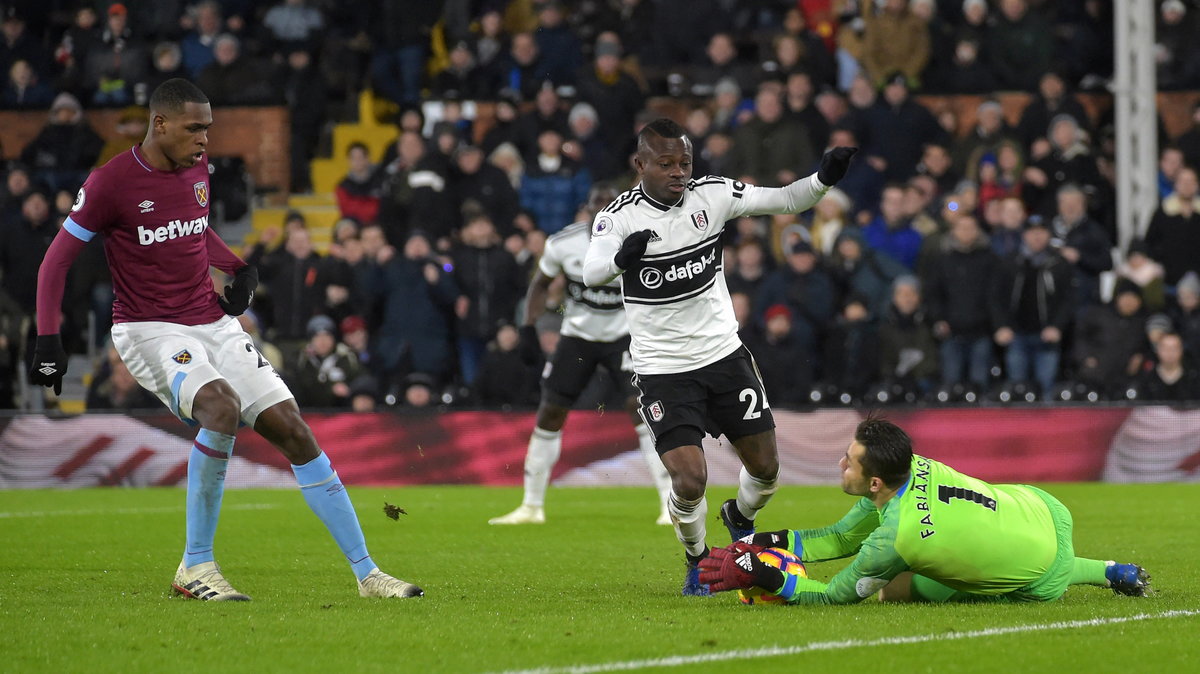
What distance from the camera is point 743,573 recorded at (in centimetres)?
735

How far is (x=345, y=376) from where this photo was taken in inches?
694

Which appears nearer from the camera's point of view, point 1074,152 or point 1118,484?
point 1118,484

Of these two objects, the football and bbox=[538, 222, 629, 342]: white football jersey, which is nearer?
the football

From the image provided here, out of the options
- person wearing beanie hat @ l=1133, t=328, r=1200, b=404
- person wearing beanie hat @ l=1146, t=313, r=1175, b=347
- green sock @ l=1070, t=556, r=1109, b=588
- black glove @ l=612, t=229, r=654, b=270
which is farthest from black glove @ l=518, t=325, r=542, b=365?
person wearing beanie hat @ l=1146, t=313, r=1175, b=347

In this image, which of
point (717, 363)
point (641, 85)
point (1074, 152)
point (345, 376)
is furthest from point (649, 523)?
point (641, 85)

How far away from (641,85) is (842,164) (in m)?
13.9

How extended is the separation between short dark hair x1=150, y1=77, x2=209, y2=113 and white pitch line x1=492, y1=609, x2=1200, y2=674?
346cm

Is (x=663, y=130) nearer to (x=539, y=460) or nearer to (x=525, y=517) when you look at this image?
(x=539, y=460)

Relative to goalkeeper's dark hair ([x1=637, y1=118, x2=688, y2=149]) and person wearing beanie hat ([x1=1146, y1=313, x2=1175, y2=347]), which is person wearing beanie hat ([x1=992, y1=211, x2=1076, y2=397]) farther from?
goalkeeper's dark hair ([x1=637, y1=118, x2=688, y2=149])

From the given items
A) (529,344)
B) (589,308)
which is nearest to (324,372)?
(589,308)

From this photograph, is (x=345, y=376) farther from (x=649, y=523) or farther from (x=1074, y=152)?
(x=1074, y=152)

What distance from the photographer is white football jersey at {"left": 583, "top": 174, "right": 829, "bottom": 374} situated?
8172 millimetres

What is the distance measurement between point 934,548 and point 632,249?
1.81m

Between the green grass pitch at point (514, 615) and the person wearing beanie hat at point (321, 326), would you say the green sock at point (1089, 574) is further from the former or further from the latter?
the person wearing beanie hat at point (321, 326)
